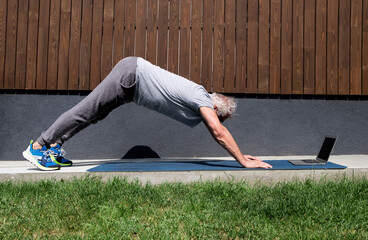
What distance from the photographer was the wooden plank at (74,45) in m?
4.08

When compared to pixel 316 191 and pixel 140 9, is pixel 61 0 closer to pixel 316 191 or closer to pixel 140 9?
pixel 140 9

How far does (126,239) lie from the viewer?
1.64 metres

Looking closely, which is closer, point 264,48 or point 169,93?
point 169,93

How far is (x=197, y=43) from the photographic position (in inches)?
163

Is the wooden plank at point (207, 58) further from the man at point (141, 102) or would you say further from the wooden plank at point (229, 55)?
the man at point (141, 102)

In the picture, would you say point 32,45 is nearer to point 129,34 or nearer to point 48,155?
point 129,34

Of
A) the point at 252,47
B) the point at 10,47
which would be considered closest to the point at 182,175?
the point at 252,47

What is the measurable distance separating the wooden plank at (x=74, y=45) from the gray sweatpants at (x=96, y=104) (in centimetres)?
130

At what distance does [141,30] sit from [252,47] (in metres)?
1.68

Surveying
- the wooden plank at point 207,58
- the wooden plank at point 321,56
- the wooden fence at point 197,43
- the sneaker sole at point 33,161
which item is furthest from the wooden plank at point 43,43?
the wooden plank at point 321,56

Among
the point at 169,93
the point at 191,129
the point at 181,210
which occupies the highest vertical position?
the point at 169,93

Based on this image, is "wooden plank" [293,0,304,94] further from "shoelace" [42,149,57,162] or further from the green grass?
"shoelace" [42,149,57,162]

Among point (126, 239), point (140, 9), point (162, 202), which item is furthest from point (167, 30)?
point (126, 239)

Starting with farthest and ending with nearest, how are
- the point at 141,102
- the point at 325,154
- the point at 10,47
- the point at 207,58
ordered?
1. the point at 207,58
2. the point at 10,47
3. the point at 325,154
4. the point at 141,102
